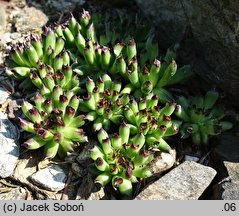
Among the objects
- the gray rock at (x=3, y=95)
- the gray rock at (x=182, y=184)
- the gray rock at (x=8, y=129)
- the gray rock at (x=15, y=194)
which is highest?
the gray rock at (x=182, y=184)

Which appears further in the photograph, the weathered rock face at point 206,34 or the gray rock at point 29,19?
the gray rock at point 29,19

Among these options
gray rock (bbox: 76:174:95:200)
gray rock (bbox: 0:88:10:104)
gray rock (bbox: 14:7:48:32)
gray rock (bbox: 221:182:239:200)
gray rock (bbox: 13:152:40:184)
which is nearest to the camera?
gray rock (bbox: 221:182:239:200)

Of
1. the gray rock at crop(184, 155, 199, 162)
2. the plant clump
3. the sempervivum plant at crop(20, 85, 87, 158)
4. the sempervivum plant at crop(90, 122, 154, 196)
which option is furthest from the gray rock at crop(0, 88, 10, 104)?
the gray rock at crop(184, 155, 199, 162)

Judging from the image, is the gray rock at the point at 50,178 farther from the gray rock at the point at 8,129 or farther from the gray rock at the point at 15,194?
the gray rock at the point at 8,129

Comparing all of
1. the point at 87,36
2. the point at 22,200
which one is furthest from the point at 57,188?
the point at 87,36

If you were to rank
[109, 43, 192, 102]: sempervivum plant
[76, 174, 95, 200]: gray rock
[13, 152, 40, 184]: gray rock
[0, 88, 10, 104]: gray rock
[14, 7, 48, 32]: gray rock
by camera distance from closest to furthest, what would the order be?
[76, 174, 95, 200]: gray rock
[13, 152, 40, 184]: gray rock
[109, 43, 192, 102]: sempervivum plant
[0, 88, 10, 104]: gray rock
[14, 7, 48, 32]: gray rock

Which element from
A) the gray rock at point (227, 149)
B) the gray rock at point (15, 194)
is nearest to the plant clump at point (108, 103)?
the gray rock at point (227, 149)

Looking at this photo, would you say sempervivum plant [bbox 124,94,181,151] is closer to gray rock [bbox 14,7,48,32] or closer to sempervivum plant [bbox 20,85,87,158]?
sempervivum plant [bbox 20,85,87,158]
